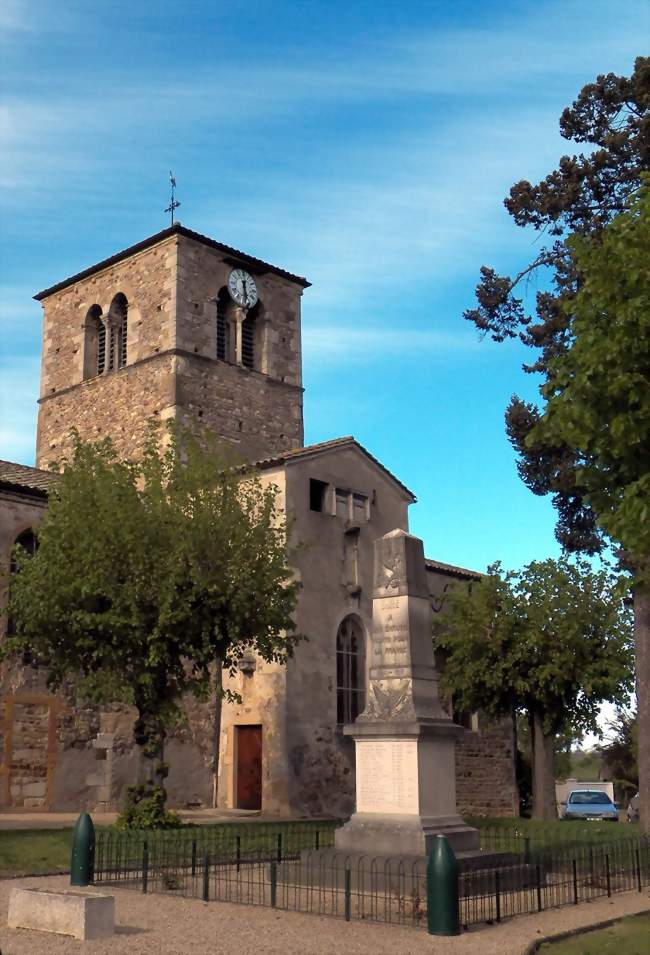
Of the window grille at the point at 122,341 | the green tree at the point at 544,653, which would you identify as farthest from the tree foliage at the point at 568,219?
the window grille at the point at 122,341

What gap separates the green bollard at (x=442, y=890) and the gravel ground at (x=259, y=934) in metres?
0.18

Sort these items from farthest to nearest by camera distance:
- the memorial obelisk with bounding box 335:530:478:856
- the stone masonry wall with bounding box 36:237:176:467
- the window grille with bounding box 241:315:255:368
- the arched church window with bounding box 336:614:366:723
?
1. the window grille with bounding box 241:315:255:368
2. the stone masonry wall with bounding box 36:237:176:467
3. the arched church window with bounding box 336:614:366:723
4. the memorial obelisk with bounding box 335:530:478:856

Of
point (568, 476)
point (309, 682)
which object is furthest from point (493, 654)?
point (568, 476)

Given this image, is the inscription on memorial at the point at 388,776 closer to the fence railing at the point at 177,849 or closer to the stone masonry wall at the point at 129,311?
the fence railing at the point at 177,849

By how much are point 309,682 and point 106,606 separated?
7179 mm

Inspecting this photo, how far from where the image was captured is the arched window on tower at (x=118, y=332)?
33.4 meters

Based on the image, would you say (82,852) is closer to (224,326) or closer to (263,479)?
(263,479)

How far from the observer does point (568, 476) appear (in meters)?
22.1

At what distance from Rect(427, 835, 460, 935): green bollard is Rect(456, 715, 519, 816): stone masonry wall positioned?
805 inches

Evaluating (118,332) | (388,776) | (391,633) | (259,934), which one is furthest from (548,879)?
(118,332)

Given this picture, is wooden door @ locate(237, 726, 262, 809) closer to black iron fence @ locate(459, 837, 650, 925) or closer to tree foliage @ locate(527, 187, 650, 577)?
black iron fence @ locate(459, 837, 650, 925)

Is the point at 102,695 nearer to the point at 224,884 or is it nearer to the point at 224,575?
the point at 224,575

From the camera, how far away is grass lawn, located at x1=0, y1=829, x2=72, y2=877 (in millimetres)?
14805

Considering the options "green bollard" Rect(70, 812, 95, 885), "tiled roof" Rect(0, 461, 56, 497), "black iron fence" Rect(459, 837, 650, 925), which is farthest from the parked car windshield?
"green bollard" Rect(70, 812, 95, 885)
